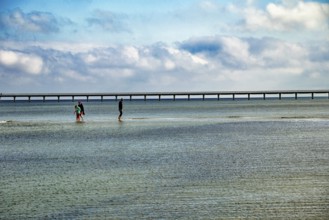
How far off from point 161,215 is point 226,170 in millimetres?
6381

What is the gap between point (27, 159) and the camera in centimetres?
2095

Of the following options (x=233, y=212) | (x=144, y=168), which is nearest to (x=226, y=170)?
(x=144, y=168)

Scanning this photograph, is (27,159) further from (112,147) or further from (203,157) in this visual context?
(203,157)

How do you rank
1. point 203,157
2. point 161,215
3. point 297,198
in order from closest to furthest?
point 161,215, point 297,198, point 203,157

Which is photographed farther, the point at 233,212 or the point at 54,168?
the point at 54,168

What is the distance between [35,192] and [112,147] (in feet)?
38.1

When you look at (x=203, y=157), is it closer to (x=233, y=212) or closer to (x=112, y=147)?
(x=112, y=147)

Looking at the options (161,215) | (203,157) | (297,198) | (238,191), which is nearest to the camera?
(161,215)

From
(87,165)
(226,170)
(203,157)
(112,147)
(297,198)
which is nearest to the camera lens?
(297,198)

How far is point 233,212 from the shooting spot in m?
11.3

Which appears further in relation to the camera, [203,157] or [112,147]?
[112,147]

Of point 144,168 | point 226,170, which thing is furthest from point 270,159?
point 144,168

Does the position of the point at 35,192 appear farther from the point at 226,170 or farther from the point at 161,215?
the point at 226,170

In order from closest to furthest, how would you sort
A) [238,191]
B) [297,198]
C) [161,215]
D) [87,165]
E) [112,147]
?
[161,215]
[297,198]
[238,191]
[87,165]
[112,147]
